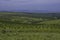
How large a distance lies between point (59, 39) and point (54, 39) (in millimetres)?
664

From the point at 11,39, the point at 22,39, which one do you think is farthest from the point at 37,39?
the point at 11,39

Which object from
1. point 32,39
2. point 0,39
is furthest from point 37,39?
point 0,39

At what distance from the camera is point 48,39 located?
20.0 metres

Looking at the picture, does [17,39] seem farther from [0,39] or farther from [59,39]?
[59,39]

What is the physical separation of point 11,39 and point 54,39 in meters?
5.16

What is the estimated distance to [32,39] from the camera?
19.8 metres

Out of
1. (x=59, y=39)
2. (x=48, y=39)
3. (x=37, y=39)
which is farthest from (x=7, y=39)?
(x=59, y=39)

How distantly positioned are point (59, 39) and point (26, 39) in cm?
406

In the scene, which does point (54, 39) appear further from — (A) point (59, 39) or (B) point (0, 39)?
(B) point (0, 39)

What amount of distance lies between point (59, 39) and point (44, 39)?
1.87m

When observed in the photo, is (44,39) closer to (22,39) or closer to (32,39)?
(32,39)

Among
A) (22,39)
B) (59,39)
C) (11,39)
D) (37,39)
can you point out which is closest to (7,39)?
(11,39)

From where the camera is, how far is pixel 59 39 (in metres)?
20.2

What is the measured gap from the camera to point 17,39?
64.2ft
